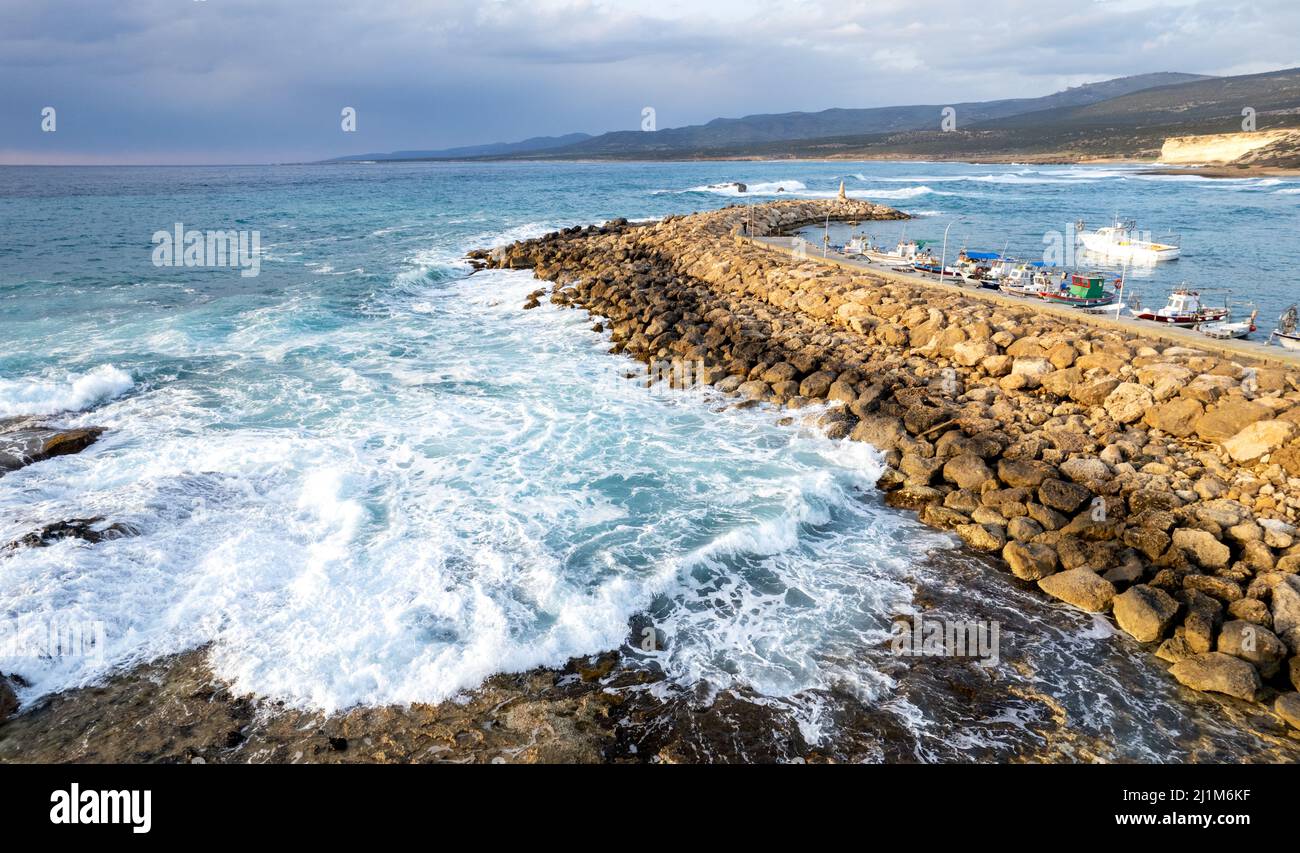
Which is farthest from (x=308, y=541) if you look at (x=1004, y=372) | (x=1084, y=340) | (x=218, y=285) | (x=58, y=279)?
(x=58, y=279)

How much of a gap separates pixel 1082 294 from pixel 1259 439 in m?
8.77

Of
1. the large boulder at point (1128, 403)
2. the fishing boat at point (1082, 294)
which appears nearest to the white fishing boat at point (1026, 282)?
the fishing boat at point (1082, 294)

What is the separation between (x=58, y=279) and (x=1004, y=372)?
3613cm

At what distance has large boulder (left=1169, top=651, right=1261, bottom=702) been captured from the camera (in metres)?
6.84

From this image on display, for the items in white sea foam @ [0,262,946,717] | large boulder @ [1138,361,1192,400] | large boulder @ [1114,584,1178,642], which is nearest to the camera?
white sea foam @ [0,262,946,717]

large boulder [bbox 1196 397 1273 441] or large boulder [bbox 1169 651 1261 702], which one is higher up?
large boulder [bbox 1196 397 1273 441]

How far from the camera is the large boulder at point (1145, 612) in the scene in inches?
301

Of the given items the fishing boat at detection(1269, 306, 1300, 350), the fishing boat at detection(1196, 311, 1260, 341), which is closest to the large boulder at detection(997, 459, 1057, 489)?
the fishing boat at detection(1196, 311, 1260, 341)

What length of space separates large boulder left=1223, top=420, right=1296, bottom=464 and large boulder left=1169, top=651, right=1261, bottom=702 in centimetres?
419

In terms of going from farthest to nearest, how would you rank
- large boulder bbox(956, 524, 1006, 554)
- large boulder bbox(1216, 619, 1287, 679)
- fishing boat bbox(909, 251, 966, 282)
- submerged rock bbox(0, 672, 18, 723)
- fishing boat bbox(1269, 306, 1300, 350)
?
fishing boat bbox(909, 251, 966, 282)
fishing boat bbox(1269, 306, 1300, 350)
large boulder bbox(956, 524, 1006, 554)
large boulder bbox(1216, 619, 1287, 679)
submerged rock bbox(0, 672, 18, 723)

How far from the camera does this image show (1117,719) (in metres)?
6.62

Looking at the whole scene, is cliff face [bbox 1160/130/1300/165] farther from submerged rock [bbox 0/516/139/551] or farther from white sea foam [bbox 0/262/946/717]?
submerged rock [bbox 0/516/139/551]

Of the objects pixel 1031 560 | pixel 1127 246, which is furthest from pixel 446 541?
pixel 1127 246

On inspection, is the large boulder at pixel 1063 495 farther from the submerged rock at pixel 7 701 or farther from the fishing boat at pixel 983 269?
the submerged rock at pixel 7 701
